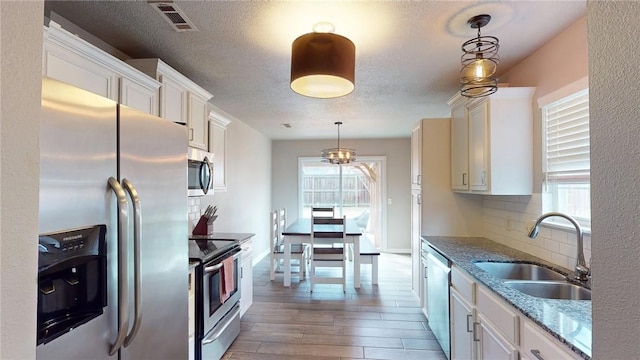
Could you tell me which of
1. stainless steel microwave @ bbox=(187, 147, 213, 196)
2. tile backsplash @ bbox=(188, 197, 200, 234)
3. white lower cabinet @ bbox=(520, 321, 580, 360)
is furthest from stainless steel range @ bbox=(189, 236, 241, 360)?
white lower cabinet @ bbox=(520, 321, 580, 360)

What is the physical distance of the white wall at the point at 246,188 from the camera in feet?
14.1

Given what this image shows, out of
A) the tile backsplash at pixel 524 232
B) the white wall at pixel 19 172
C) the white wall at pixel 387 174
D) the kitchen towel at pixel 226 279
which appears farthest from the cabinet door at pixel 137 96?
the white wall at pixel 387 174

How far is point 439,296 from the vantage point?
257 cm

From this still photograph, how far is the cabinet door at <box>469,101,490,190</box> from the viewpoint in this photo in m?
2.42

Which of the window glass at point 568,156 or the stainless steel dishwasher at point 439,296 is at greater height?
the window glass at point 568,156

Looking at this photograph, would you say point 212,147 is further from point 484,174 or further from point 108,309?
point 484,174

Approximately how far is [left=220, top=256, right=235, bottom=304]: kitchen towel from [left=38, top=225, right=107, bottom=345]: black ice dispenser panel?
4.88 ft

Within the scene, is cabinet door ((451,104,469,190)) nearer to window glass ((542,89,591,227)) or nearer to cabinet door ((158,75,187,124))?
window glass ((542,89,591,227))

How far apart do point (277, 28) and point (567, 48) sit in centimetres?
191

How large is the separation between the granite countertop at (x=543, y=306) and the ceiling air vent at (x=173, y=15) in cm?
235

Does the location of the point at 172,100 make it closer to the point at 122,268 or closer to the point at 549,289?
the point at 122,268

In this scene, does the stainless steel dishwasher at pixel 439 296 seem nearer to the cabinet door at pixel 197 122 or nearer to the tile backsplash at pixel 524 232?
the tile backsplash at pixel 524 232

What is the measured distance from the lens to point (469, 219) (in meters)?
3.16

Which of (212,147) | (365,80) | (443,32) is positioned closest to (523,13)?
(443,32)
